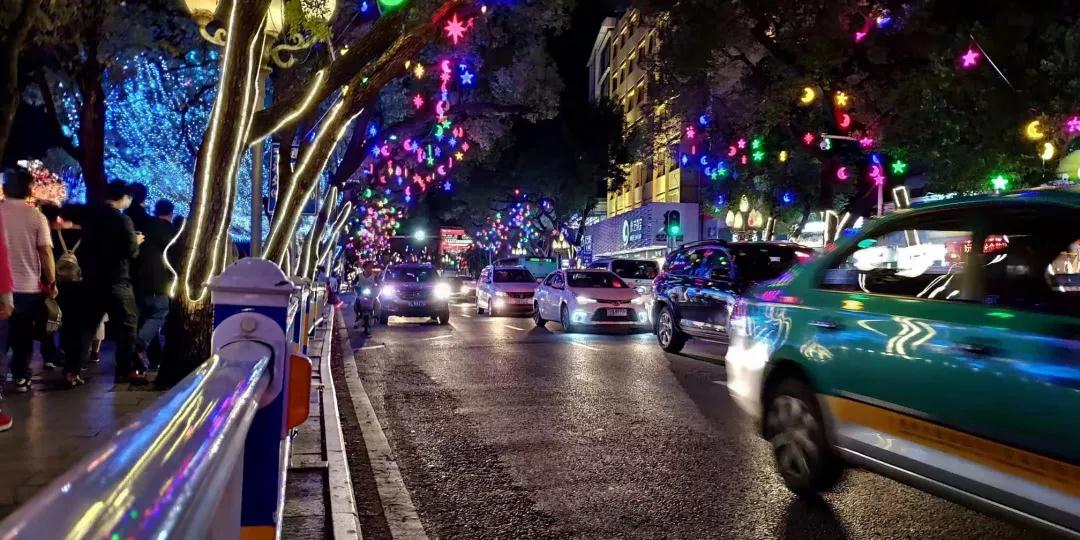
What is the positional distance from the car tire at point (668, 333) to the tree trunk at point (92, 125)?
9697 millimetres

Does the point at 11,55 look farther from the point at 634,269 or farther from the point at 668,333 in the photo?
the point at 634,269

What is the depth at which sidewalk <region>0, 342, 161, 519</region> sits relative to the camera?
15.7 feet

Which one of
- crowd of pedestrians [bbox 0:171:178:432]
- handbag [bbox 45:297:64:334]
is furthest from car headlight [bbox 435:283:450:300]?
handbag [bbox 45:297:64:334]

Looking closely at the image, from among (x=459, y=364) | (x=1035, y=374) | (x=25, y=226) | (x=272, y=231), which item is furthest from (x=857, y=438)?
(x=272, y=231)

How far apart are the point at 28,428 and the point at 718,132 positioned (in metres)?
23.5

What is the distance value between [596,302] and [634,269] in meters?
4.46

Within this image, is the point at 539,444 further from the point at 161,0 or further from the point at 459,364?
the point at 161,0

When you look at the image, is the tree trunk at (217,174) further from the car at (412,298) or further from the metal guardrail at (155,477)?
the car at (412,298)

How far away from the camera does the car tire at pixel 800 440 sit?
4.88m

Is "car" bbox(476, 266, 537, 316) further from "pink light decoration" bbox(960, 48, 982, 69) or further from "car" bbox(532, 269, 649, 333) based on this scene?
"pink light decoration" bbox(960, 48, 982, 69)

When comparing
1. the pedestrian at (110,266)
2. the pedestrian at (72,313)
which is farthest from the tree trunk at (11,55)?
the pedestrian at (110,266)

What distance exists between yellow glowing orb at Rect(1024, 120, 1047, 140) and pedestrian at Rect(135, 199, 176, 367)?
53.6 feet

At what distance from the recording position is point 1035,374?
3.38 meters

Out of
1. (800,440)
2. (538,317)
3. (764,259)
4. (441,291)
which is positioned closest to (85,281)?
(800,440)
